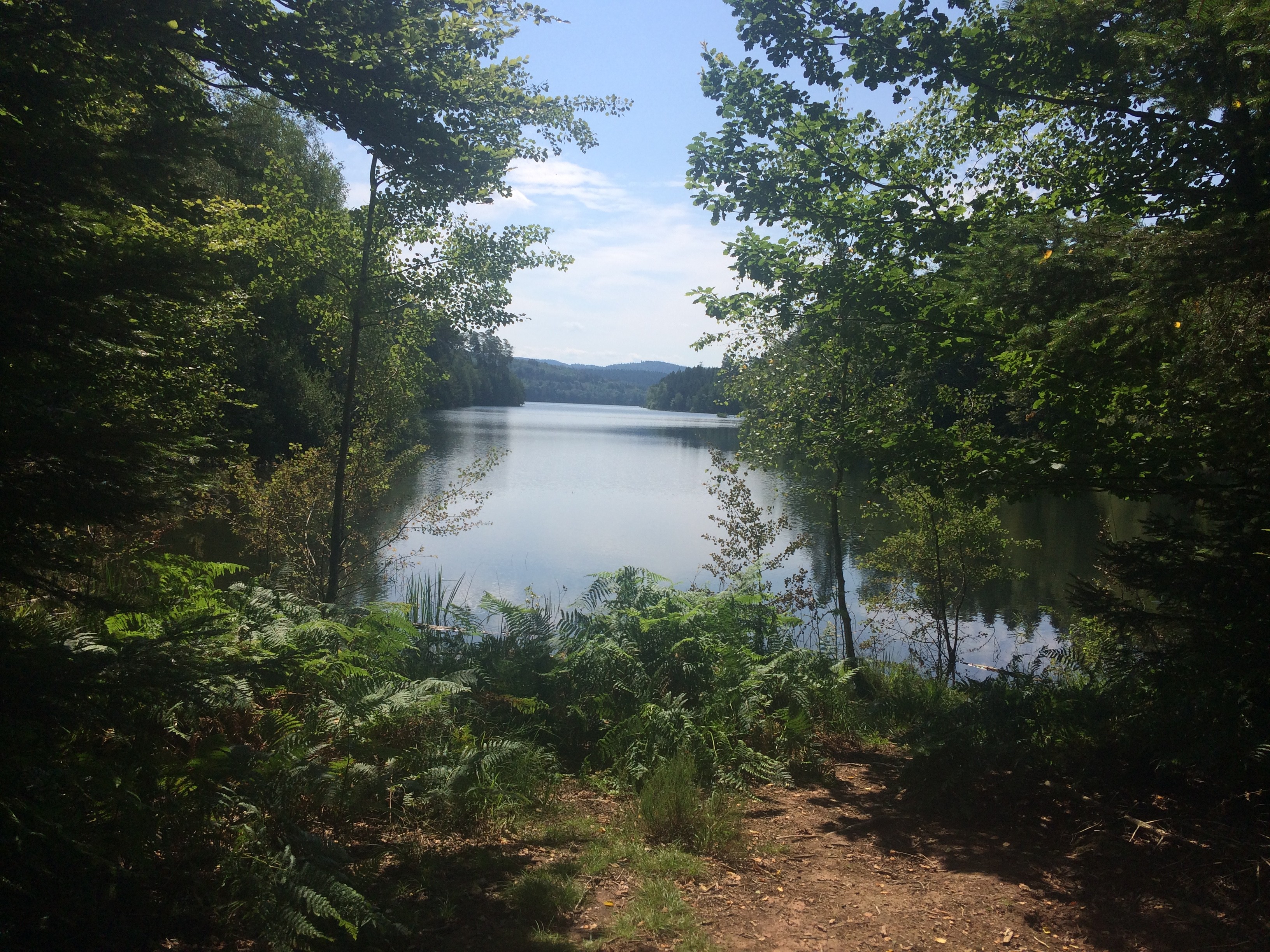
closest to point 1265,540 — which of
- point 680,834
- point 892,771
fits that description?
point 892,771

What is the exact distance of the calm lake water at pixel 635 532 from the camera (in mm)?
15039

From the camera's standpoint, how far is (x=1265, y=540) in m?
3.90

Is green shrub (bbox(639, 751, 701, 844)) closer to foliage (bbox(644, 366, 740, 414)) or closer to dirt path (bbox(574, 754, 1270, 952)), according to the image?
dirt path (bbox(574, 754, 1270, 952))

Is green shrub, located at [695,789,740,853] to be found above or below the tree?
below

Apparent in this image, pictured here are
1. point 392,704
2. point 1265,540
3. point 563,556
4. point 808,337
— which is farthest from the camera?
point 563,556

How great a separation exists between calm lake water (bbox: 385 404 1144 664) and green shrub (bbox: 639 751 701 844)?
304cm

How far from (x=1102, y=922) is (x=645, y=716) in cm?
310

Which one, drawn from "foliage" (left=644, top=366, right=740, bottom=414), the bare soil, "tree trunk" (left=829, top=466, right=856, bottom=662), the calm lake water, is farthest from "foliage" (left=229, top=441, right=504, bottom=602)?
"foliage" (left=644, top=366, right=740, bottom=414)

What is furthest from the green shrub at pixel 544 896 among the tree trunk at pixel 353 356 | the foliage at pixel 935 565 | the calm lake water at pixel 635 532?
the foliage at pixel 935 565

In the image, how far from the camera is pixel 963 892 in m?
3.76

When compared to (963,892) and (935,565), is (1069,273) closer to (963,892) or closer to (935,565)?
(963,892)

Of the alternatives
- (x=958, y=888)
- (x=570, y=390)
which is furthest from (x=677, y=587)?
(x=570, y=390)

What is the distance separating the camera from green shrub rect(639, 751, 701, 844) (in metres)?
4.45

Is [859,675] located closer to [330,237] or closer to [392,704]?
[392,704]
